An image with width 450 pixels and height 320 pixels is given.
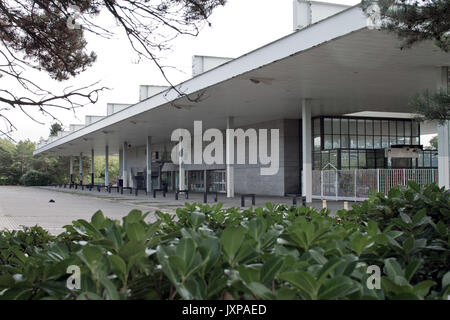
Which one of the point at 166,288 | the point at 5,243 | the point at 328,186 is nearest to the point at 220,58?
the point at 328,186

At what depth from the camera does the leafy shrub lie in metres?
64.1

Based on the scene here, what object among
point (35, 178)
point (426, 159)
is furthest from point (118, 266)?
point (35, 178)

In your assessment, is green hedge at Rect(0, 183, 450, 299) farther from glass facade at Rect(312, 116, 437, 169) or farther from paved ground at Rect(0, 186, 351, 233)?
glass facade at Rect(312, 116, 437, 169)

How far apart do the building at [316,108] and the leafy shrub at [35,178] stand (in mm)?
29357

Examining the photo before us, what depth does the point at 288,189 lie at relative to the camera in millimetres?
27641

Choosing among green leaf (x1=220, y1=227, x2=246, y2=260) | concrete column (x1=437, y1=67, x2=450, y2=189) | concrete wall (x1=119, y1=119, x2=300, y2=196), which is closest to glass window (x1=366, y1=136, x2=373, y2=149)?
concrete wall (x1=119, y1=119, x2=300, y2=196)

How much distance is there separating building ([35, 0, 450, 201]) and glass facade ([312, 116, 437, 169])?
0.06 meters

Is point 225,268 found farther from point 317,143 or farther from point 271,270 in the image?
point 317,143

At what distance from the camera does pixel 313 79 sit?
16.7 metres

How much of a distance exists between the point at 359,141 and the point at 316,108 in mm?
5602

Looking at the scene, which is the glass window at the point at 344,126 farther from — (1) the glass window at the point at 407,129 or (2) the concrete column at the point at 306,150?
(2) the concrete column at the point at 306,150

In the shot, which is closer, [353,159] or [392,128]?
[353,159]

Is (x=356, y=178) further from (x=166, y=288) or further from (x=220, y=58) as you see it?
(x=166, y=288)

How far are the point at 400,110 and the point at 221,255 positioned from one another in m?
26.3
